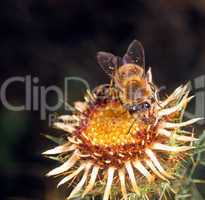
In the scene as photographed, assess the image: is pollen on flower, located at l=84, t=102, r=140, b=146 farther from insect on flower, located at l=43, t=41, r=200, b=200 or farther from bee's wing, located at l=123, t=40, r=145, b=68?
bee's wing, located at l=123, t=40, r=145, b=68

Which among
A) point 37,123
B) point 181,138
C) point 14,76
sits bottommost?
point 181,138

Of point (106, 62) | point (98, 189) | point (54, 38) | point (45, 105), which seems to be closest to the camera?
point (98, 189)

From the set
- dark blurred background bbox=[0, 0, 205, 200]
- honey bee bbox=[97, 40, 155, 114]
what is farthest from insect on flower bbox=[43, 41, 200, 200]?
dark blurred background bbox=[0, 0, 205, 200]

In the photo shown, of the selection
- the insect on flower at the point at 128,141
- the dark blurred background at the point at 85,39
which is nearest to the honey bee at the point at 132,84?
the insect on flower at the point at 128,141

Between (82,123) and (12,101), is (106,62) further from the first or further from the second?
(12,101)

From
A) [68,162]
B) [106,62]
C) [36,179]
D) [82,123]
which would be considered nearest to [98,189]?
[68,162]

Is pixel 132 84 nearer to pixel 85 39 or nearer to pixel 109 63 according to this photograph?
pixel 109 63
